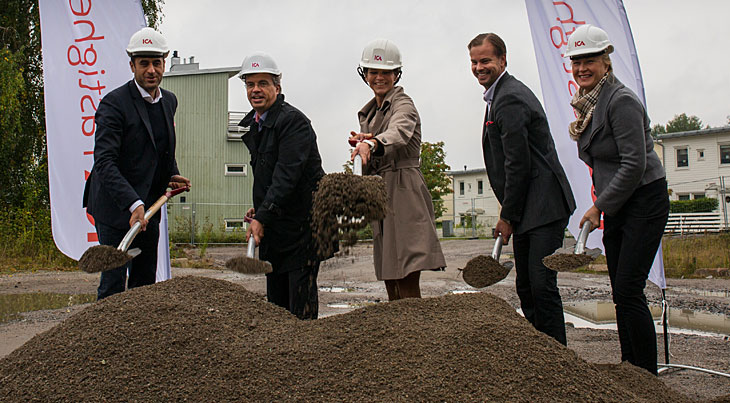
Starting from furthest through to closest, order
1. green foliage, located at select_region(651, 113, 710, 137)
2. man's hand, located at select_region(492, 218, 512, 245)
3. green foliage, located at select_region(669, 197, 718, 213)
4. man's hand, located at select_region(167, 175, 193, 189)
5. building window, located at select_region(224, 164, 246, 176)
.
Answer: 1. green foliage, located at select_region(651, 113, 710, 137)
2. green foliage, located at select_region(669, 197, 718, 213)
3. building window, located at select_region(224, 164, 246, 176)
4. man's hand, located at select_region(167, 175, 193, 189)
5. man's hand, located at select_region(492, 218, 512, 245)

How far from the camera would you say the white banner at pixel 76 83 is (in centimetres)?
592

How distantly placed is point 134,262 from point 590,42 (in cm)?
299

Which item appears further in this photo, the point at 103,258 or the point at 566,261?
the point at 103,258

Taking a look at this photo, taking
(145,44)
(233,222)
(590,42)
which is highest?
(145,44)

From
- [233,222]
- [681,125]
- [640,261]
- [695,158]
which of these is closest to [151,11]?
[233,222]

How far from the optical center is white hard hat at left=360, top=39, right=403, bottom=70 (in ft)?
12.0

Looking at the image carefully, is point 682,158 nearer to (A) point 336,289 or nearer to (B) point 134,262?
(A) point 336,289

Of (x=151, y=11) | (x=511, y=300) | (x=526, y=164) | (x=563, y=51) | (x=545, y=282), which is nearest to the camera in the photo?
(x=545, y=282)

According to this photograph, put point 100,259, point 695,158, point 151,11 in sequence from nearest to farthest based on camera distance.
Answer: point 100,259 → point 151,11 → point 695,158

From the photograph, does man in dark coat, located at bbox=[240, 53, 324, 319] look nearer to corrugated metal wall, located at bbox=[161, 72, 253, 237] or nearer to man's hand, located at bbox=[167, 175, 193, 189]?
man's hand, located at bbox=[167, 175, 193, 189]

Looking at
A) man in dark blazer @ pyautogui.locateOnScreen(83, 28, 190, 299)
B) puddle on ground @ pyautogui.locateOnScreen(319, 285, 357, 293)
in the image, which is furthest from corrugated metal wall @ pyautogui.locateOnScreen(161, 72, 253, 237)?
man in dark blazer @ pyautogui.locateOnScreen(83, 28, 190, 299)

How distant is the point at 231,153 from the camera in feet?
92.4

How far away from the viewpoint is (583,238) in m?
3.09

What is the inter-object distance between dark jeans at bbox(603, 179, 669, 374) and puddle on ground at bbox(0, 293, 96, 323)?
5.43m
